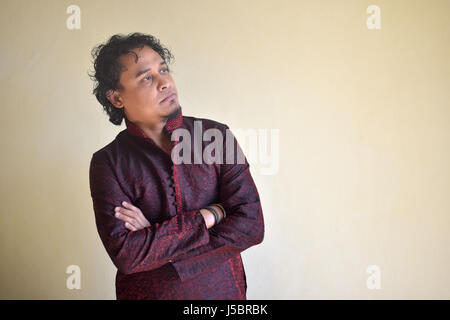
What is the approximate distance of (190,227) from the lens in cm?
167

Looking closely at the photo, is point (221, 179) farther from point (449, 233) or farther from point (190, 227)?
point (449, 233)

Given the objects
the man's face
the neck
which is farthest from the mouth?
the neck

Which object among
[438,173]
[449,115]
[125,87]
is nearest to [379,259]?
[438,173]

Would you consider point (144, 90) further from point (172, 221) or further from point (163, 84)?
point (172, 221)

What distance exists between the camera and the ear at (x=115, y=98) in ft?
6.12

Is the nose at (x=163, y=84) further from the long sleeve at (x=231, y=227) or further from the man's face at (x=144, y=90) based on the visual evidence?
the long sleeve at (x=231, y=227)

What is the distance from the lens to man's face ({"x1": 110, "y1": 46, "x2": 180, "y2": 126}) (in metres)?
1.81

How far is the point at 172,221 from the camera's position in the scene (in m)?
1.68

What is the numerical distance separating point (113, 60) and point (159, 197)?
27.2 inches

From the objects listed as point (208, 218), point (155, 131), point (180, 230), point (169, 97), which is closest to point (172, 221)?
point (180, 230)

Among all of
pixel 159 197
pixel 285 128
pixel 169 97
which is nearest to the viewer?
pixel 159 197

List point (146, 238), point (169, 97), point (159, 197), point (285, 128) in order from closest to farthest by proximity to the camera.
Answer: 1. point (146, 238)
2. point (159, 197)
3. point (169, 97)
4. point (285, 128)

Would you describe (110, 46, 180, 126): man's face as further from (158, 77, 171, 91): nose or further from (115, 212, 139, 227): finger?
(115, 212, 139, 227): finger
